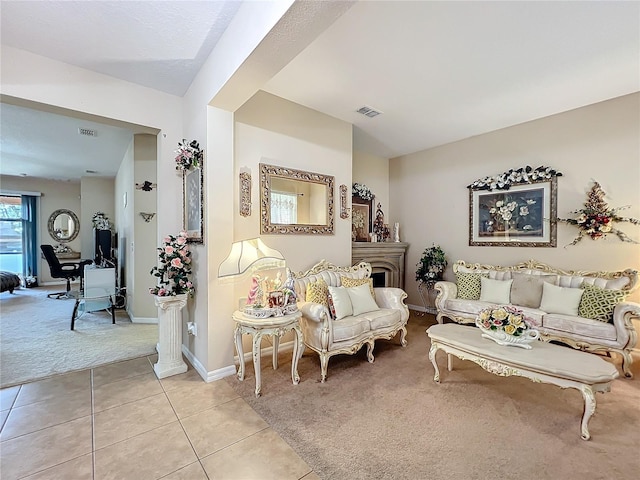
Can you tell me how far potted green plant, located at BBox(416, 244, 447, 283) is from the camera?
475cm

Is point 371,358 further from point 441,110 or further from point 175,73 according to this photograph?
point 175,73

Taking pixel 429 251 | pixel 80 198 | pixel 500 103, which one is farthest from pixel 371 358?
pixel 80 198

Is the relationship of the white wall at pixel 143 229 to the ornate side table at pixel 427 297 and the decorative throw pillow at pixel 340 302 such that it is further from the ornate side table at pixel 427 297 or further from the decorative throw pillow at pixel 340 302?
the ornate side table at pixel 427 297

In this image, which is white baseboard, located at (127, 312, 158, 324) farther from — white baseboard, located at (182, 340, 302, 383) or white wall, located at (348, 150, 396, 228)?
white wall, located at (348, 150, 396, 228)

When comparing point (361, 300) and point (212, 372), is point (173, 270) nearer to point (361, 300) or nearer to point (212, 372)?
point (212, 372)

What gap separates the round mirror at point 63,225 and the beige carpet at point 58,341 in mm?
3071

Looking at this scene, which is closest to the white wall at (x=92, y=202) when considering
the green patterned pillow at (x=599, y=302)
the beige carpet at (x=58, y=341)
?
the beige carpet at (x=58, y=341)

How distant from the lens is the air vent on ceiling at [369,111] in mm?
3624

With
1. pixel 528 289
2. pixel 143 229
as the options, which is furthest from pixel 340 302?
pixel 143 229

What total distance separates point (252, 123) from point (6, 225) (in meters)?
8.63

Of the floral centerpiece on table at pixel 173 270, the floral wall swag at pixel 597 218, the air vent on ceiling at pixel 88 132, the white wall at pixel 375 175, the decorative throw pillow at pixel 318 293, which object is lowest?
the decorative throw pillow at pixel 318 293

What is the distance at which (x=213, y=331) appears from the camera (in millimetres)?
2672

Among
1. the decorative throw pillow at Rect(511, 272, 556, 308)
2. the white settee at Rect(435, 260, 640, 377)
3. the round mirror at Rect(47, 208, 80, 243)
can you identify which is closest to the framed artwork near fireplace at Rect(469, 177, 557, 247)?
the white settee at Rect(435, 260, 640, 377)

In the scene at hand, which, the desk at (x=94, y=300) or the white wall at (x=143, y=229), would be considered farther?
the white wall at (x=143, y=229)
